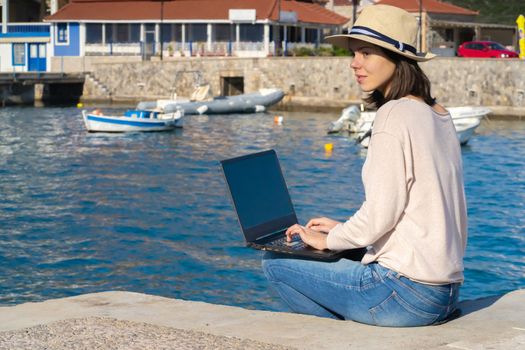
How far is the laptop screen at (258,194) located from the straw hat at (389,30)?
36.3 inches

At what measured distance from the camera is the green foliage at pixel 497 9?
6531 cm

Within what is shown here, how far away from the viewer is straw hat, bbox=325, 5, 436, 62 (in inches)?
196

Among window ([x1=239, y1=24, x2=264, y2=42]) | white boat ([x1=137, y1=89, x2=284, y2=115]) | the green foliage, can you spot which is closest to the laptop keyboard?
white boat ([x1=137, y1=89, x2=284, y2=115])

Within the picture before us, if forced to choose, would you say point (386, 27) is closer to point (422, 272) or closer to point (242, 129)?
point (422, 272)

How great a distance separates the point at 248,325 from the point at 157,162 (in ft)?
71.6

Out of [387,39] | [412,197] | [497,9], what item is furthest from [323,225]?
[497,9]

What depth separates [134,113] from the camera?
36.1m

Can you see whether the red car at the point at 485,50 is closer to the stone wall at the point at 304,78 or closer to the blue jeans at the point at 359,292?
the stone wall at the point at 304,78

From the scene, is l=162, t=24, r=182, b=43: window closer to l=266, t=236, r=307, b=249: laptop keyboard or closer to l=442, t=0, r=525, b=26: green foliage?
l=442, t=0, r=525, b=26: green foliage

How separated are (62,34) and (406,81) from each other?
5342 cm

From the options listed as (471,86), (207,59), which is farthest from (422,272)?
(207,59)

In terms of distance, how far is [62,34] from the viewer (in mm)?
56688

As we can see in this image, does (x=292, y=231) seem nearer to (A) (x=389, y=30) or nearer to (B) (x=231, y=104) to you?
(A) (x=389, y=30)

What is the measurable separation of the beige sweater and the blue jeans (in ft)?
0.24
